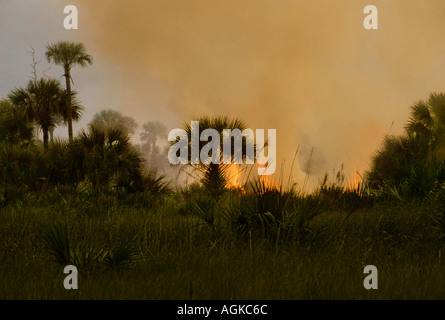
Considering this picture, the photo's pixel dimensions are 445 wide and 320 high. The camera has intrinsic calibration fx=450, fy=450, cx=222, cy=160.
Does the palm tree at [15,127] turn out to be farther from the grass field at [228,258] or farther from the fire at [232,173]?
the grass field at [228,258]

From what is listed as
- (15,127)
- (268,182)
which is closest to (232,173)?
(268,182)

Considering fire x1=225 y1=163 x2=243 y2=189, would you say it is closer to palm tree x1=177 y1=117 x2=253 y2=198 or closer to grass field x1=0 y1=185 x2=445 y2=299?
palm tree x1=177 y1=117 x2=253 y2=198

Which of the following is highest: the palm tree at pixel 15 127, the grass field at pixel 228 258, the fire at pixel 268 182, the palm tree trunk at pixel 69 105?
the palm tree trunk at pixel 69 105

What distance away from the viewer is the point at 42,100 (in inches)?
1098

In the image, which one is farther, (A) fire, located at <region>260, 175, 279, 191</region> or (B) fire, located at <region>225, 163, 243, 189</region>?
(B) fire, located at <region>225, 163, 243, 189</region>

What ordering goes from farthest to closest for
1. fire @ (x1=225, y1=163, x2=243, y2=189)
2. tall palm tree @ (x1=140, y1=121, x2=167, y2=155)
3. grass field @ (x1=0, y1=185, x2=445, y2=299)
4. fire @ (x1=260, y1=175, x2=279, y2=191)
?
tall palm tree @ (x1=140, y1=121, x2=167, y2=155), fire @ (x1=225, y1=163, x2=243, y2=189), fire @ (x1=260, y1=175, x2=279, y2=191), grass field @ (x1=0, y1=185, x2=445, y2=299)

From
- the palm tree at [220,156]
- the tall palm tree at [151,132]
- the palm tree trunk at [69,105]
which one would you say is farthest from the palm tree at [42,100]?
the tall palm tree at [151,132]

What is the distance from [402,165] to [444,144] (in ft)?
21.0

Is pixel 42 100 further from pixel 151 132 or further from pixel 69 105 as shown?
pixel 151 132

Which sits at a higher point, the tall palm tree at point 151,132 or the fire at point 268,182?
the tall palm tree at point 151,132

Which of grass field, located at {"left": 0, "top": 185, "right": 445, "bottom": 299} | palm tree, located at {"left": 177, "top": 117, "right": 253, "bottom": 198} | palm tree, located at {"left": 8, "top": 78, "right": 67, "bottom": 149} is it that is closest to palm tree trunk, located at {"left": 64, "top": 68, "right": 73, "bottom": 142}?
palm tree, located at {"left": 8, "top": 78, "right": 67, "bottom": 149}

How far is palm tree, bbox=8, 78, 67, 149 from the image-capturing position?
2761 centimetres

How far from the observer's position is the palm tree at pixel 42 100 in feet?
90.6
